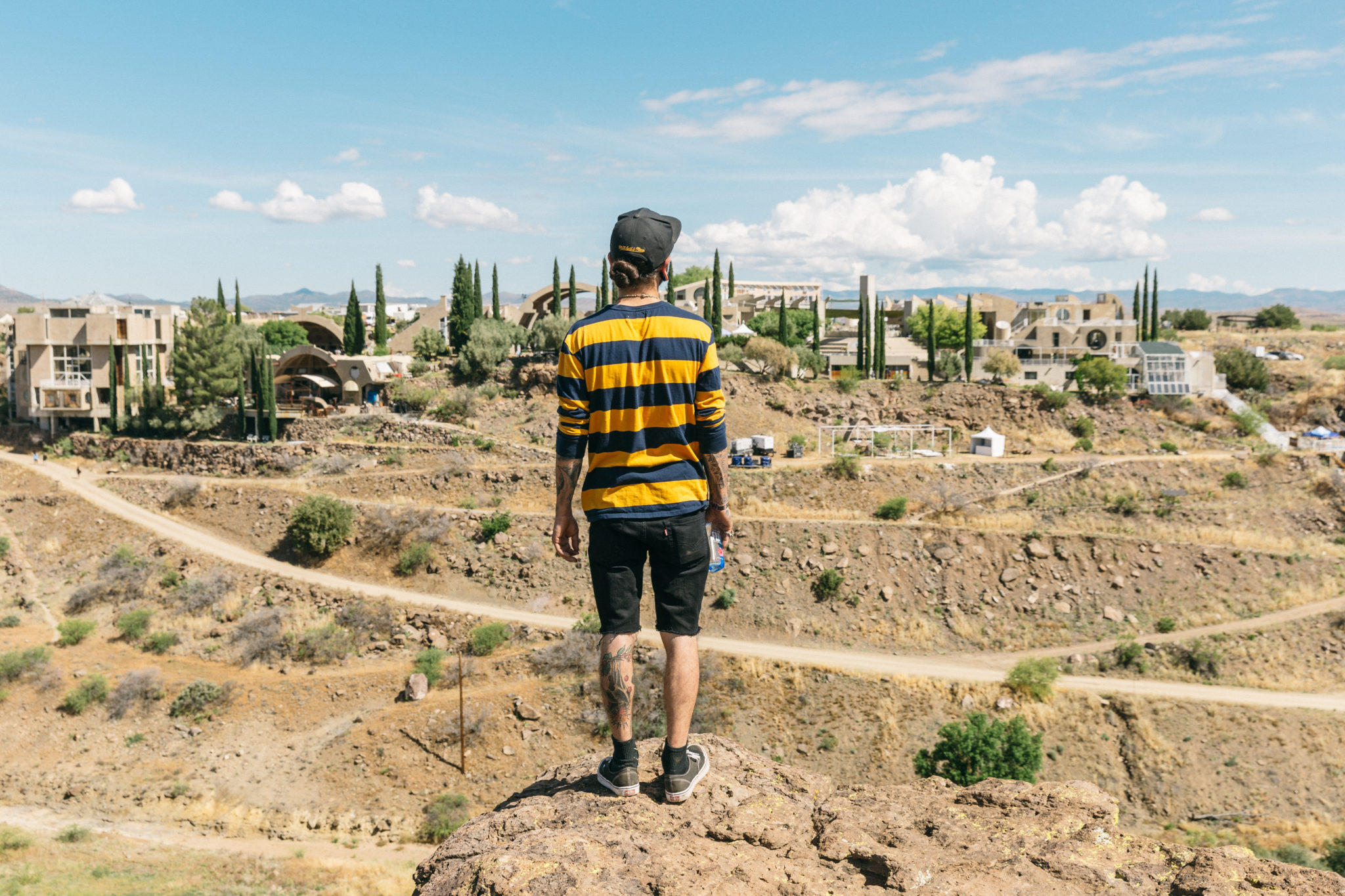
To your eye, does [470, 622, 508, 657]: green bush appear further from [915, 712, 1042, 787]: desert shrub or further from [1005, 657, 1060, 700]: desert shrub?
[1005, 657, 1060, 700]: desert shrub

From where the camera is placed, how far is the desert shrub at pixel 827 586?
32.7 m

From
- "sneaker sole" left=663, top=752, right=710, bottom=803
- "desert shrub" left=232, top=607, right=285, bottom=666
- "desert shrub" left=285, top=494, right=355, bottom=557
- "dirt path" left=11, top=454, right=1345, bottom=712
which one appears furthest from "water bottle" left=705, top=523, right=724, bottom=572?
"desert shrub" left=285, top=494, right=355, bottom=557

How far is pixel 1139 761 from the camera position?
24.5 meters

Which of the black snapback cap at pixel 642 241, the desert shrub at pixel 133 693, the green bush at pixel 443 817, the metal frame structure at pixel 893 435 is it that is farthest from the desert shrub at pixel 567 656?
the black snapback cap at pixel 642 241

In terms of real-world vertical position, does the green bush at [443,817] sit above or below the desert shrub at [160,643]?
below

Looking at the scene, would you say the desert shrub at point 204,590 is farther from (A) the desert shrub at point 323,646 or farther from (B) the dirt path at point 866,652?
(A) the desert shrub at point 323,646

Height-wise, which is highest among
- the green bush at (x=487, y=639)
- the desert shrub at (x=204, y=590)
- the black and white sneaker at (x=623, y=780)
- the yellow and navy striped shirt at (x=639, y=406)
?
the yellow and navy striped shirt at (x=639, y=406)

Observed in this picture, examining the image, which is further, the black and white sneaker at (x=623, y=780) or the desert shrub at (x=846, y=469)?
the desert shrub at (x=846, y=469)

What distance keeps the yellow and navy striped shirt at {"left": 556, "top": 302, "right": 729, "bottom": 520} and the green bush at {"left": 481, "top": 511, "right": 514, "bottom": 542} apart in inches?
1233

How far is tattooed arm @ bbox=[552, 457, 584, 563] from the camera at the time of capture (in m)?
5.47

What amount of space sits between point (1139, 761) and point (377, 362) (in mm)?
46999

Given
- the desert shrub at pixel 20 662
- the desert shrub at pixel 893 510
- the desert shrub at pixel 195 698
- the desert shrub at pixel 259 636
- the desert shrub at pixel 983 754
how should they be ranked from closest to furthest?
1. the desert shrub at pixel 983 754
2. the desert shrub at pixel 195 698
3. the desert shrub at pixel 20 662
4. the desert shrub at pixel 259 636
5. the desert shrub at pixel 893 510

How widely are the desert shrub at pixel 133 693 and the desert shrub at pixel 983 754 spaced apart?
24.7 m

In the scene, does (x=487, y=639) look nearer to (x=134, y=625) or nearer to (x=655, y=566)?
(x=134, y=625)
